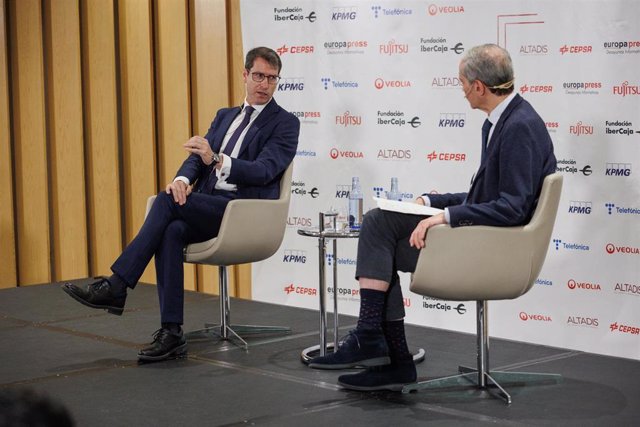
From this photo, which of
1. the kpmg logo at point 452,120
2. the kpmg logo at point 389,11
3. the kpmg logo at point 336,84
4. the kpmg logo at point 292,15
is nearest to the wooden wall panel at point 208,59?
the kpmg logo at point 292,15

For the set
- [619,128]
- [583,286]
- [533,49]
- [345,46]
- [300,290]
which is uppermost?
[345,46]

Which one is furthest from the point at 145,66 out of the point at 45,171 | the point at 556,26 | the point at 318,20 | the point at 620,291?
the point at 620,291

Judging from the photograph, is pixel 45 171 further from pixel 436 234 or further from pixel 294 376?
pixel 436 234

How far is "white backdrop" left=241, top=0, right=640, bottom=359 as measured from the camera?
4047mm

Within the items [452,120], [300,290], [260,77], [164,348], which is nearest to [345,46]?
[452,120]

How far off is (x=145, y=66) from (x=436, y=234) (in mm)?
3818

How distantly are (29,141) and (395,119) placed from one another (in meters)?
2.80

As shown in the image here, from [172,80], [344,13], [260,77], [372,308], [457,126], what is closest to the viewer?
[372,308]

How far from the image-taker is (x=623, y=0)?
3969 millimetres

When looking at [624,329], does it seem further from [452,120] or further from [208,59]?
[208,59]

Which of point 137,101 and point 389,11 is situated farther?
point 137,101

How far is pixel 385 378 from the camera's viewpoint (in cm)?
332

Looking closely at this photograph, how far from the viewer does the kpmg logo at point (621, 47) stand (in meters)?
3.95

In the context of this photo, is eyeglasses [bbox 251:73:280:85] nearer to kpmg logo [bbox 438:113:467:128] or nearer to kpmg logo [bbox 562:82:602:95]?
kpmg logo [bbox 438:113:467:128]
